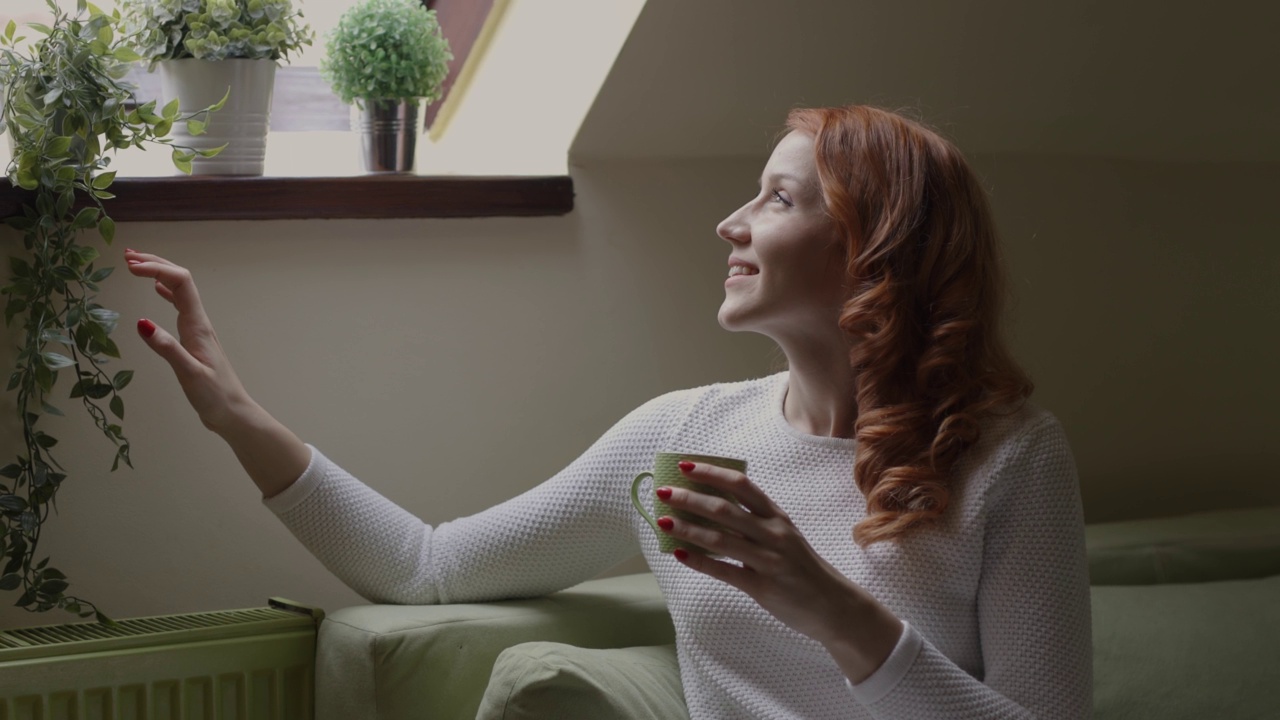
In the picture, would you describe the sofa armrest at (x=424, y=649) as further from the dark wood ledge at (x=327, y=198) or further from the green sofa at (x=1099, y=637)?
the dark wood ledge at (x=327, y=198)

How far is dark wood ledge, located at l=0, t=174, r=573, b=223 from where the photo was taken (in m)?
1.77

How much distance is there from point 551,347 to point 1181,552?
3.52ft

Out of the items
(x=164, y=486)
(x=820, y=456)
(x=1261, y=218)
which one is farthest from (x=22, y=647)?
(x=1261, y=218)

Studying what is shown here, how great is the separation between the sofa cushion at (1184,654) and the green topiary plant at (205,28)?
147 centimetres

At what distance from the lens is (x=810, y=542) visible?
1561mm

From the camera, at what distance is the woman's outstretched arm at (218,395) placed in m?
1.61

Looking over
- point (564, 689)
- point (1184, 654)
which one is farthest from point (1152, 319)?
point (564, 689)

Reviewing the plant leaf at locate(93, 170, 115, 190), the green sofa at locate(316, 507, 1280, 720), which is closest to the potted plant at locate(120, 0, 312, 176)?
the plant leaf at locate(93, 170, 115, 190)

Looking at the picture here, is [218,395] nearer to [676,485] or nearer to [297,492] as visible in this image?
[297,492]

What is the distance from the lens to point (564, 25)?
2059 mm

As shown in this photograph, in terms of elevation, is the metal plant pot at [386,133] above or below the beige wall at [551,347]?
above

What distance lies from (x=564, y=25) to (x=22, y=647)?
1158 mm

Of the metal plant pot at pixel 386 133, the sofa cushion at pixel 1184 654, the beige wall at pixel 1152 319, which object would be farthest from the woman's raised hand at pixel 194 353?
the beige wall at pixel 1152 319

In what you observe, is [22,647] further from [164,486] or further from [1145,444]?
[1145,444]
